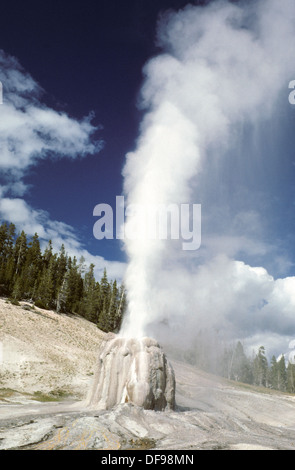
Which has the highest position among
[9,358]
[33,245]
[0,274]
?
[33,245]

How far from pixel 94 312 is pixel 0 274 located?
83.5ft

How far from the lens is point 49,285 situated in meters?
64.4

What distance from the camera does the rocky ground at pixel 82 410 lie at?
11.6m

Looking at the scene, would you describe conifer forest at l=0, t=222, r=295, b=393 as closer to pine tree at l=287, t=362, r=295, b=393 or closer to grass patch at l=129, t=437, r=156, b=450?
pine tree at l=287, t=362, r=295, b=393

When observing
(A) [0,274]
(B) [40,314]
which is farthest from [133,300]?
(A) [0,274]

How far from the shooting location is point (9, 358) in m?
36.9

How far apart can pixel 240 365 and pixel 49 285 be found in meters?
71.0

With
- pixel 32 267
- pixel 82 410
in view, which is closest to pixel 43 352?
pixel 82 410

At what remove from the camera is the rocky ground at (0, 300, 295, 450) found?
38.2 feet

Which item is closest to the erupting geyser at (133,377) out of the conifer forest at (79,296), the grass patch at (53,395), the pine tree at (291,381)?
the grass patch at (53,395)

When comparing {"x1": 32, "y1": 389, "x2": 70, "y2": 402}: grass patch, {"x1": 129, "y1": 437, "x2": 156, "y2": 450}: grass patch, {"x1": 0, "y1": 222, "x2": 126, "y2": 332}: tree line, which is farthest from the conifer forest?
{"x1": 129, "y1": 437, "x2": 156, "y2": 450}: grass patch

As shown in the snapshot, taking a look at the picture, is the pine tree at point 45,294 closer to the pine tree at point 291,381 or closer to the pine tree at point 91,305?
the pine tree at point 91,305

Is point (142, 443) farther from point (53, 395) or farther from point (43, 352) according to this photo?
point (43, 352)
